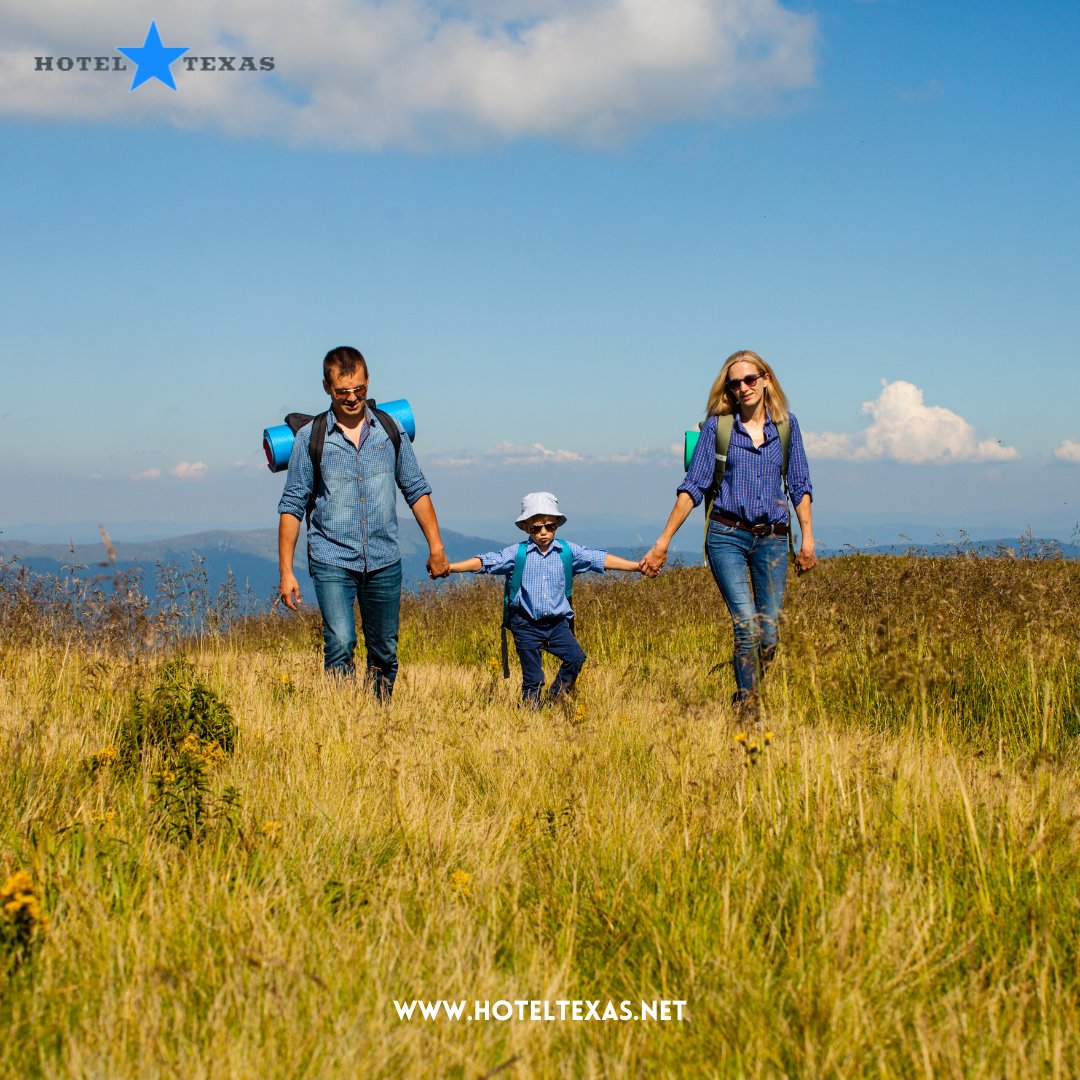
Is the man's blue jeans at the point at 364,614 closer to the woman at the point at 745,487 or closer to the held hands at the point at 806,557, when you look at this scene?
the woman at the point at 745,487

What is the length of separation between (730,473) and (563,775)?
8.31 feet

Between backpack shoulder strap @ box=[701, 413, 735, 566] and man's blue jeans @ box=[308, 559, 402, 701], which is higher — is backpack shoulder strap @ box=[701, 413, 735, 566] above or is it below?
above

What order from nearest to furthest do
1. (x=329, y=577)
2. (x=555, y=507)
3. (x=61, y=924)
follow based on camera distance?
1. (x=61, y=924)
2. (x=329, y=577)
3. (x=555, y=507)

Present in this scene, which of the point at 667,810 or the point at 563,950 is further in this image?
the point at 667,810

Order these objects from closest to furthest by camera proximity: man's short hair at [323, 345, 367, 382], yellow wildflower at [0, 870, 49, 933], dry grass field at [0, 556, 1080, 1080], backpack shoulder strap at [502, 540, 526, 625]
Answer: dry grass field at [0, 556, 1080, 1080] < yellow wildflower at [0, 870, 49, 933] < man's short hair at [323, 345, 367, 382] < backpack shoulder strap at [502, 540, 526, 625]

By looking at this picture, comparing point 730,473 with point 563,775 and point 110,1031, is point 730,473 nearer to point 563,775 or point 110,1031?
point 563,775

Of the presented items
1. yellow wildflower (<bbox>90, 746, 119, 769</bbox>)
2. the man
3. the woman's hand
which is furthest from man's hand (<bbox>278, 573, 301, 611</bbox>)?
the woman's hand

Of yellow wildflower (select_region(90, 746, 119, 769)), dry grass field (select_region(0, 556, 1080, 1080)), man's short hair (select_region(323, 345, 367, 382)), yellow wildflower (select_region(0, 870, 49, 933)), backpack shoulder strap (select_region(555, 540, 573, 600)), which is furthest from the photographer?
backpack shoulder strap (select_region(555, 540, 573, 600))

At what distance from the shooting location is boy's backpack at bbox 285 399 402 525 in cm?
584

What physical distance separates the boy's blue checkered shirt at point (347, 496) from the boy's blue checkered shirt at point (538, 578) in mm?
732

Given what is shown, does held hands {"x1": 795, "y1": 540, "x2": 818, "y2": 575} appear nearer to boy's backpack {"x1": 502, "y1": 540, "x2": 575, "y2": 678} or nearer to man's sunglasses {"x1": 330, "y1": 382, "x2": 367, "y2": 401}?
boy's backpack {"x1": 502, "y1": 540, "x2": 575, "y2": 678}

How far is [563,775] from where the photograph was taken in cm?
418

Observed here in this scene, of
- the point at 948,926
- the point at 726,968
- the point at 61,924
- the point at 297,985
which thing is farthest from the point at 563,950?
the point at 61,924

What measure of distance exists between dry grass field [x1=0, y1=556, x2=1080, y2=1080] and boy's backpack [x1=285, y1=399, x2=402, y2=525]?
4.76ft
